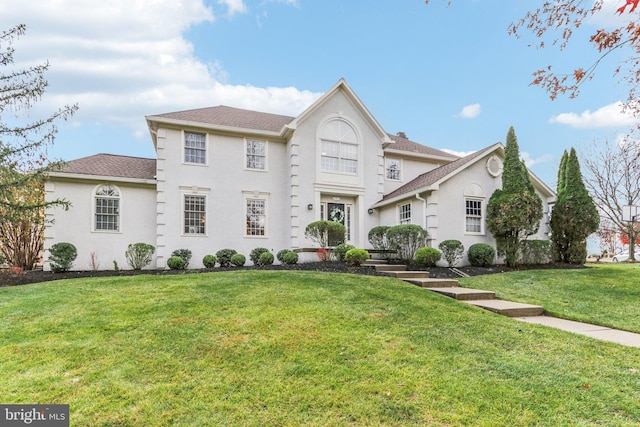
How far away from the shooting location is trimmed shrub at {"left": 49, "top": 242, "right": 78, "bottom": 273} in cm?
1183

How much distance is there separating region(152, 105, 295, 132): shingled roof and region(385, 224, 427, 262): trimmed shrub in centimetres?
672

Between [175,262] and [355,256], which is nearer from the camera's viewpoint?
[355,256]

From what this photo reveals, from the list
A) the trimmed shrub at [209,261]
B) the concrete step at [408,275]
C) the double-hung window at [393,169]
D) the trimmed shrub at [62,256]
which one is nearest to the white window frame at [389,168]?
the double-hung window at [393,169]

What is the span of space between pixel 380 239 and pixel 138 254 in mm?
9200

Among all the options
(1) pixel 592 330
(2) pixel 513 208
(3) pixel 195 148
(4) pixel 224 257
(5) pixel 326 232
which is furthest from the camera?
(3) pixel 195 148

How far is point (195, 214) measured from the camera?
13539mm

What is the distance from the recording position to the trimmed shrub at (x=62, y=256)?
11828 millimetres

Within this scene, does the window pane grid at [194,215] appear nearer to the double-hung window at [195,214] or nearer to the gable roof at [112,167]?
the double-hung window at [195,214]

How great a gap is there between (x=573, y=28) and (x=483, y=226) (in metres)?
8.97

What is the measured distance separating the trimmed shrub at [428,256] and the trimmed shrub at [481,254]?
5.43 ft

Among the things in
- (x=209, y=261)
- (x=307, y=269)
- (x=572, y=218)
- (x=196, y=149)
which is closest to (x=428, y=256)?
(x=307, y=269)

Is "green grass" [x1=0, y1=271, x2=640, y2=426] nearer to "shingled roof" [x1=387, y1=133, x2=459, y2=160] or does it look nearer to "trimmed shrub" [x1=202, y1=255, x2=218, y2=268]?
"trimmed shrub" [x1=202, y1=255, x2=218, y2=268]

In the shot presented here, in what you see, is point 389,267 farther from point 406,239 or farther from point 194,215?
point 194,215

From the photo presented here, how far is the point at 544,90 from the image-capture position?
5.72 metres
